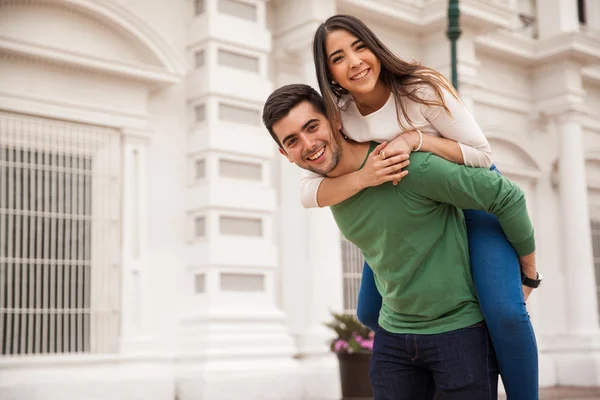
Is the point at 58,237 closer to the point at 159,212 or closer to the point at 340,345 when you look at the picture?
the point at 159,212

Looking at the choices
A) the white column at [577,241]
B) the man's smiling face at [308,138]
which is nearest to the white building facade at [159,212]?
the white column at [577,241]

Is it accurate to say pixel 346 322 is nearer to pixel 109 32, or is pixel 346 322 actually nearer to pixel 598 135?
pixel 109 32

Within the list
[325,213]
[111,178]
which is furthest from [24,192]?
[325,213]

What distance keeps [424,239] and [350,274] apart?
8497 millimetres

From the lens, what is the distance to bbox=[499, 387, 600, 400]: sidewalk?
1023cm

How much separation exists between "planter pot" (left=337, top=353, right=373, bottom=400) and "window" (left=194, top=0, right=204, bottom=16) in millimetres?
4167

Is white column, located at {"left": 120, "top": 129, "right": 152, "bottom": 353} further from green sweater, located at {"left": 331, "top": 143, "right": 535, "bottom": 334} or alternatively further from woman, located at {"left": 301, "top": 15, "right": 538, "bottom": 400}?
green sweater, located at {"left": 331, "top": 143, "right": 535, "bottom": 334}

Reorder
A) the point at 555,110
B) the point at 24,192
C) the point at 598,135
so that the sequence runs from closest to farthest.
Result: the point at 24,192 → the point at 555,110 → the point at 598,135

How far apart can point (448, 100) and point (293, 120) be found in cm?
44

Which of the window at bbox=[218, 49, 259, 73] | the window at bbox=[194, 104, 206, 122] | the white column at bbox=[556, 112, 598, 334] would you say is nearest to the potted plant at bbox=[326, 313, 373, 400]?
the window at bbox=[194, 104, 206, 122]

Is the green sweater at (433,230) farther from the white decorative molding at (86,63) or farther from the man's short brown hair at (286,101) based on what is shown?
the white decorative molding at (86,63)

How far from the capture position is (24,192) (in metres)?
7.88

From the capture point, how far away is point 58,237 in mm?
8086

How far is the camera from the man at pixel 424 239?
2180 mm
